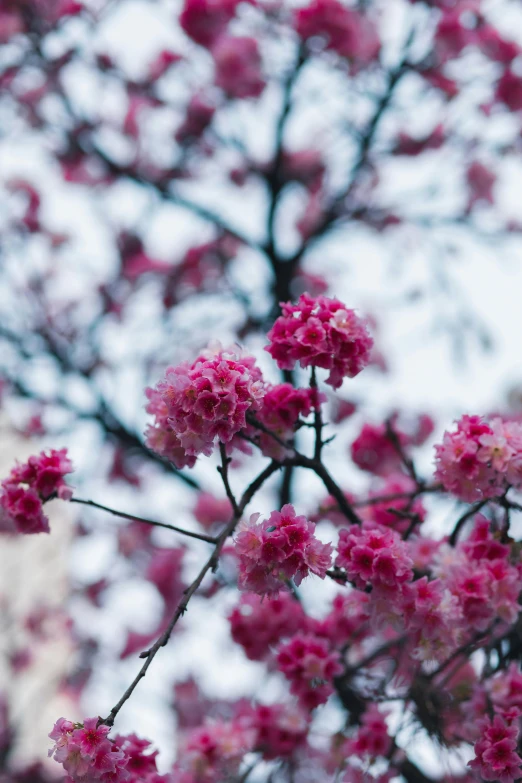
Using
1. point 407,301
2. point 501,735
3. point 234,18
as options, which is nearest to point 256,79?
point 234,18

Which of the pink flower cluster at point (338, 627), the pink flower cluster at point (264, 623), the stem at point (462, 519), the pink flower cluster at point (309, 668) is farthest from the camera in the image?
the pink flower cluster at point (264, 623)

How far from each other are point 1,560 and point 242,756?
1163 cm

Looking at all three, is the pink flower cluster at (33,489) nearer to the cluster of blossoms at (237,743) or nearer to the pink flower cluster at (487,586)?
the pink flower cluster at (487,586)

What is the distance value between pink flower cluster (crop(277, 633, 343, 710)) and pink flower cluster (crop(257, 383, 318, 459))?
34.1 inches

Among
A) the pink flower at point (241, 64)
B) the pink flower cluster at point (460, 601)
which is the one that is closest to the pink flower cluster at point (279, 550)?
the pink flower cluster at point (460, 601)

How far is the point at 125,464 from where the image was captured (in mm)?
6430

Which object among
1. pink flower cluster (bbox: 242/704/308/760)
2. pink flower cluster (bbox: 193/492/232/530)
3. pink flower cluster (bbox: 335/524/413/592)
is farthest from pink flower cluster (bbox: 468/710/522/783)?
pink flower cluster (bbox: 193/492/232/530)

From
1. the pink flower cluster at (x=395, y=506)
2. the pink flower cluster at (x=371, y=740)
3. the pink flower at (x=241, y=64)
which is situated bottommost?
the pink flower cluster at (x=371, y=740)

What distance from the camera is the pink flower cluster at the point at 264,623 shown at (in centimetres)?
308

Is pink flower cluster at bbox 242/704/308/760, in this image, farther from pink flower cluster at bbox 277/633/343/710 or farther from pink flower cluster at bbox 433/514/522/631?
pink flower cluster at bbox 433/514/522/631

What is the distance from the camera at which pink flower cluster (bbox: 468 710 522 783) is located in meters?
1.98

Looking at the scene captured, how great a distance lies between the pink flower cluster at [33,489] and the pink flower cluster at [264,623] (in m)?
1.12

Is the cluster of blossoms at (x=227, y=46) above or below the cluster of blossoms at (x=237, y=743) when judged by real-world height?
above

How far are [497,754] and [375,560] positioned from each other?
618mm
